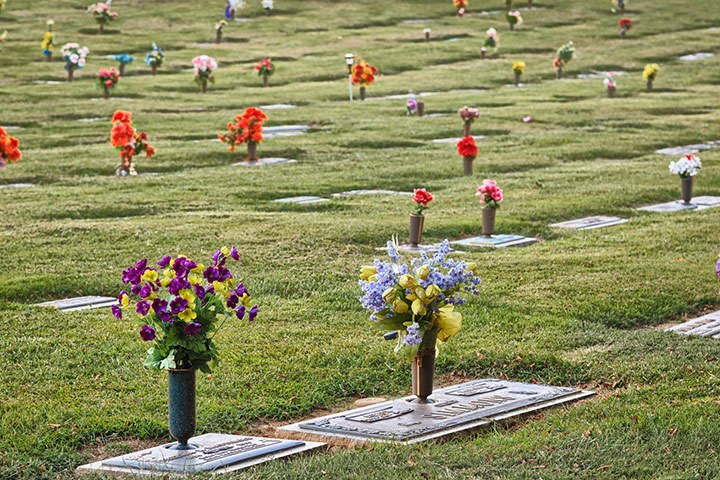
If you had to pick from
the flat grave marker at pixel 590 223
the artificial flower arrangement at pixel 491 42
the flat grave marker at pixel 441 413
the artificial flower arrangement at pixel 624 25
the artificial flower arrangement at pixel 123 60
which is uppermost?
the artificial flower arrangement at pixel 624 25

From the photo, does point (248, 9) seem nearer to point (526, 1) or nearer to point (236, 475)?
point (526, 1)

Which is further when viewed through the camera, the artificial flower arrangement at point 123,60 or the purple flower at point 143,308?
the artificial flower arrangement at point 123,60

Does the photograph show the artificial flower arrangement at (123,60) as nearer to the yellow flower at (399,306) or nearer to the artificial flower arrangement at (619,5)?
the artificial flower arrangement at (619,5)

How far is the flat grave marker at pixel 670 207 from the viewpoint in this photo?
18219 mm

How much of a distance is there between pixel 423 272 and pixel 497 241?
23.6 feet

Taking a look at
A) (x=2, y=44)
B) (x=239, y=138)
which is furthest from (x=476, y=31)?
(x=239, y=138)

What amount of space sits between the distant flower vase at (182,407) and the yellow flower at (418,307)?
5.26ft

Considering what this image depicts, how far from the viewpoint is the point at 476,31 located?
63.9 m

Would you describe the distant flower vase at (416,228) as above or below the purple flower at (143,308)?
below

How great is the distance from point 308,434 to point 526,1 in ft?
232

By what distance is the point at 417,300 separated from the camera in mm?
8430

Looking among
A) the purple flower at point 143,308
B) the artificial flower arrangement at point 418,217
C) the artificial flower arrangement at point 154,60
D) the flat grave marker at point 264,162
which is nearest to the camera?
the purple flower at point 143,308

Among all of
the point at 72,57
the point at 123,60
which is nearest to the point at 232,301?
the point at 72,57

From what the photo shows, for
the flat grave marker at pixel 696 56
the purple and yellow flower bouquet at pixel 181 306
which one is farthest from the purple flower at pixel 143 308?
the flat grave marker at pixel 696 56
